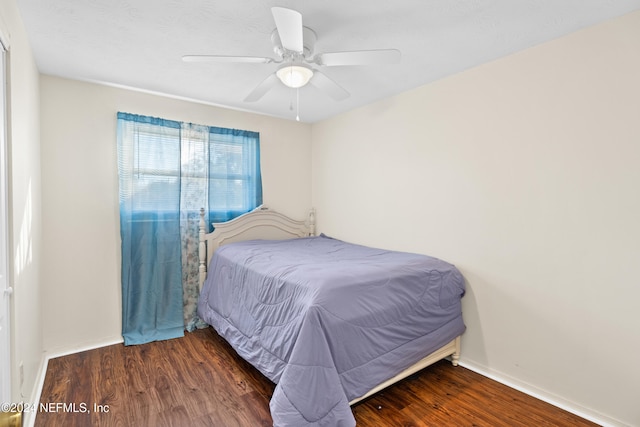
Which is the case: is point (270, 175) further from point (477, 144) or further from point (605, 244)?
point (605, 244)

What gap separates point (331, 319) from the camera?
185cm

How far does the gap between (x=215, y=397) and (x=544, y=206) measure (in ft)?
8.36

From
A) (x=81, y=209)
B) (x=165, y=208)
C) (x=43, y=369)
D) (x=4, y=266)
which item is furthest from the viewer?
(x=165, y=208)

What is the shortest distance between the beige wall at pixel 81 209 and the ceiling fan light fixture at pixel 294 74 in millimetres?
1775

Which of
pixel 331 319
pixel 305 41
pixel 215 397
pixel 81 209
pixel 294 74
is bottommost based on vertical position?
pixel 215 397

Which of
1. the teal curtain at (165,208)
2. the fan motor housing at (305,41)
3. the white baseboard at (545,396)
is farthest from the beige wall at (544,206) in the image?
the teal curtain at (165,208)

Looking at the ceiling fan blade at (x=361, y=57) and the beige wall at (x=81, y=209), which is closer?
the ceiling fan blade at (x=361, y=57)

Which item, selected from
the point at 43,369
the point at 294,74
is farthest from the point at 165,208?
the point at 294,74

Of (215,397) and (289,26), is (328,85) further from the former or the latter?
(215,397)

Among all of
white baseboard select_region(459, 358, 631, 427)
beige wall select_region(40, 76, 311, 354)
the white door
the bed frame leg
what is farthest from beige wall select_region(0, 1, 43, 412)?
white baseboard select_region(459, 358, 631, 427)

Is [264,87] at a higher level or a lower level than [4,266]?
higher

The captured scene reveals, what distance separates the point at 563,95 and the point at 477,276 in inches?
54.3

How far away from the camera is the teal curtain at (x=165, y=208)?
3049 millimetres

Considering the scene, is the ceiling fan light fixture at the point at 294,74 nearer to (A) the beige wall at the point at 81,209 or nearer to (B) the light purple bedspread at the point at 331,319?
(B) the light purple bedspread at the point at 331,319
